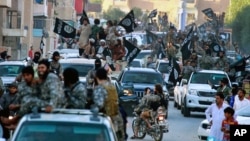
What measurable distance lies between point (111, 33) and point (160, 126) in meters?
9.95

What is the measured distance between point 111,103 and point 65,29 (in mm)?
21137

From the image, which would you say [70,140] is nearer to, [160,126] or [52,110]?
[52,110]

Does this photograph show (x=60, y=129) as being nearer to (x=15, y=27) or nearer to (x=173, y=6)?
(x=15, y=27)

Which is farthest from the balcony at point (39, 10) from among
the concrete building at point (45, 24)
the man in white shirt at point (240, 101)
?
the man in white shirt at point (240, 101)

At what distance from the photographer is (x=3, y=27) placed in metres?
67.9

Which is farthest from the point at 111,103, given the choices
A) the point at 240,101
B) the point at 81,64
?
the point at 81,64

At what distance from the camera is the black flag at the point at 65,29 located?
38.8 metres

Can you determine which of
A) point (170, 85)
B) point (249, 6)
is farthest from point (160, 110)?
point (249, 6)

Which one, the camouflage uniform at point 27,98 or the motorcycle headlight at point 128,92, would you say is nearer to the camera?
the camouflage uniform at point 27,98

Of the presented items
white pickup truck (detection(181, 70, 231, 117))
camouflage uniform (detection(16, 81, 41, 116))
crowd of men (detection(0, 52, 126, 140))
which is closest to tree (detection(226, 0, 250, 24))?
white pickup truck (detection(181, 70, 231, 117))

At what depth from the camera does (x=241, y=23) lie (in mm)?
102188

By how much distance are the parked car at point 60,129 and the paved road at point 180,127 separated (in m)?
14.1

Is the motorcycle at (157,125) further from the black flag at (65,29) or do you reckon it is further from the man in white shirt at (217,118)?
the black flag at (65,29)

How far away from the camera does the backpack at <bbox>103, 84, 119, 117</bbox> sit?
714 inches
